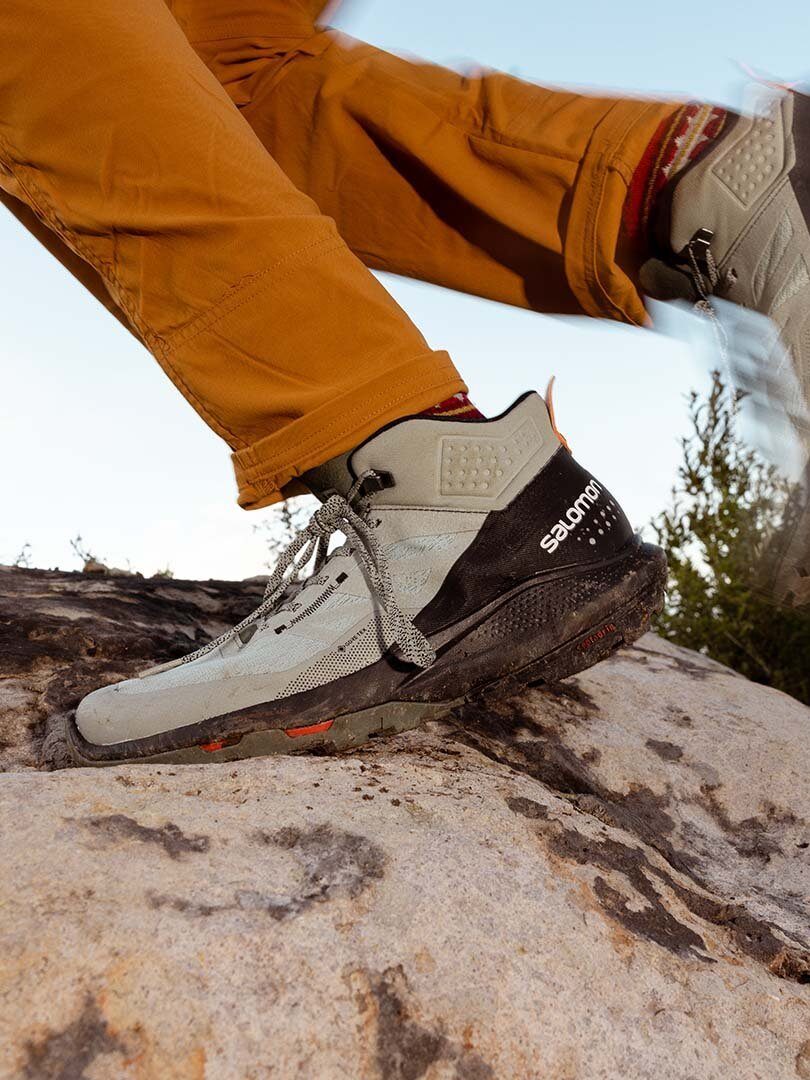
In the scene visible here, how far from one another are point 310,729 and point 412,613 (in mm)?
239

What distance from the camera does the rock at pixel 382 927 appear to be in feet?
2.92

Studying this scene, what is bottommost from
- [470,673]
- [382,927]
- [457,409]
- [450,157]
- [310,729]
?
[382,927]

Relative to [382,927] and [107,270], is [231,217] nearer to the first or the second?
[107,270]

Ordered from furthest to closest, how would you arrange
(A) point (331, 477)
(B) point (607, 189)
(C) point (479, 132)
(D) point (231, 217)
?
1. (C) point (479, 132)
2. (B) point (607, 189)
3. (A) point (331, 477)
4. (D) point (231, 217)

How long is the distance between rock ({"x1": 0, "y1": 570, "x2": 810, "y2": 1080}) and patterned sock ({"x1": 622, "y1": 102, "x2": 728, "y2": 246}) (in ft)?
3.32

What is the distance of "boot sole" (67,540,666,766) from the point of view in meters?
1.47

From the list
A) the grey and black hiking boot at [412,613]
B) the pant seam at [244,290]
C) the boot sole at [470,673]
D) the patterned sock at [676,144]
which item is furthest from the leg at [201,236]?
the patterned sock at [676,144]

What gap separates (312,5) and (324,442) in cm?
94

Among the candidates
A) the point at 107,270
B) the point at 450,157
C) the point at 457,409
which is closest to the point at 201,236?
the point at 107,270

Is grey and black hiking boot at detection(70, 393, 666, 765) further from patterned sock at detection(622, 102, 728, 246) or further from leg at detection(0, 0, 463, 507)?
patterned sock at detection(622, 102, 728, 246)

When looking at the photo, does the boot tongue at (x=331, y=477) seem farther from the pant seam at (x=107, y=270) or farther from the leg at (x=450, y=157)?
the leg at (x=450, y=157)

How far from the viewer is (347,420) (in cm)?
146

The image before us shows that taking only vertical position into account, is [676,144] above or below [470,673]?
Answer: above

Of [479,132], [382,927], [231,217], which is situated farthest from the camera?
[479,132]
